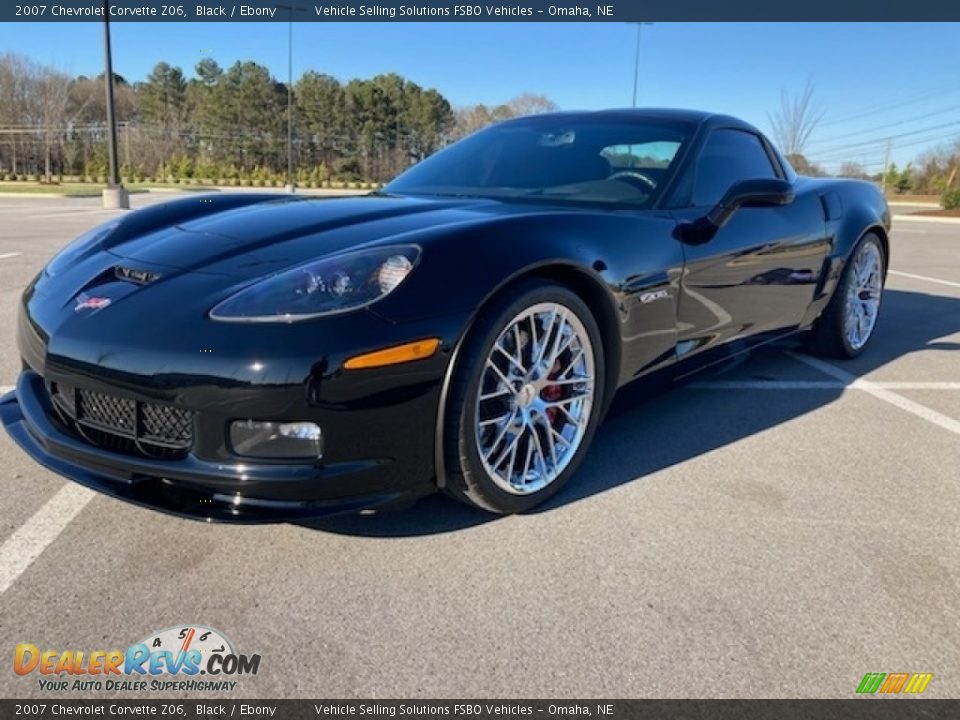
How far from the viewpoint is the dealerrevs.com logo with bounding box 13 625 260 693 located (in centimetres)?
159

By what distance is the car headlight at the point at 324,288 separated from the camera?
193 cm

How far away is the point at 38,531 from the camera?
2176 mm

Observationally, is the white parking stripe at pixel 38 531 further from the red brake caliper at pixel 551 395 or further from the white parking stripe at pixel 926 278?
the white parking stripe at pixel 926 278

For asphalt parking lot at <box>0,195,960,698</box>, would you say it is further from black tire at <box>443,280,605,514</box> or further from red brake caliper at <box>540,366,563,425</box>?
red brake caliper at <box>540,366,563,425</box>

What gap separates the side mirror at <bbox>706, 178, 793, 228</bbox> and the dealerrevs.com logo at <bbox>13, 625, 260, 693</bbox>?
2395 millimetres

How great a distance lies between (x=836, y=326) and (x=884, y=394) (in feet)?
1.80

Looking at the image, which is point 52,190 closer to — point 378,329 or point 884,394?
point 884,394

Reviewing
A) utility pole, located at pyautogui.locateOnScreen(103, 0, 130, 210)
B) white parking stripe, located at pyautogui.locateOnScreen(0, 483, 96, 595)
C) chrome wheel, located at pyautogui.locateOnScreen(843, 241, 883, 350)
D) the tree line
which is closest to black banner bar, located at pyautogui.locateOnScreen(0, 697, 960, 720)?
white parking stripe, located at pyautogui.locateOnScreen(0, 483, 96, 595)

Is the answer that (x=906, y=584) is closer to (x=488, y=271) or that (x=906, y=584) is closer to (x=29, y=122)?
(x=488, y=271)

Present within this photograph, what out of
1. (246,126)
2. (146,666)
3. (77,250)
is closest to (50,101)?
(246,126)

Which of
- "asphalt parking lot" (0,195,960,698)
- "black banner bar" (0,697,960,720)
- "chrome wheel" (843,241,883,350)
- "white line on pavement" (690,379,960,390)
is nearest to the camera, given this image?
"black banner bar" (0,697,960,720)

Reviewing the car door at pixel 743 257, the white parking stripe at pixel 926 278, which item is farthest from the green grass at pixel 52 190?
the car door at pixel 743 257

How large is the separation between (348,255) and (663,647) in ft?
4.27

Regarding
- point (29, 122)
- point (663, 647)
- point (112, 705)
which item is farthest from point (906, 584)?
point (29, 122)
